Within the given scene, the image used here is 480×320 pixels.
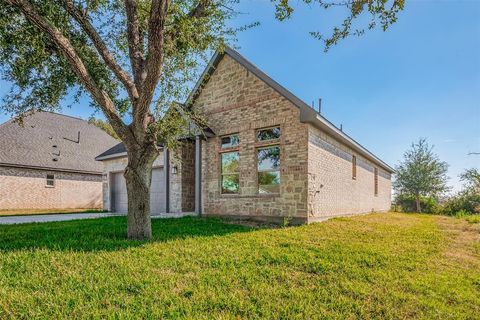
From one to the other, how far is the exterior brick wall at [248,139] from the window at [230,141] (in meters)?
0.20

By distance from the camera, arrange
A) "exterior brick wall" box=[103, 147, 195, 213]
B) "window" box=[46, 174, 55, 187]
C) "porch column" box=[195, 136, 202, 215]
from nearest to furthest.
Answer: "porch column" box=[195, 136, 202, 215] < "exterior brick wall" box=[103, 147, 195, 213] < "window" box=[46, 174, 55, 187]

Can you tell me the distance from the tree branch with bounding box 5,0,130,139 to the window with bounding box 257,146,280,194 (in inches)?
189

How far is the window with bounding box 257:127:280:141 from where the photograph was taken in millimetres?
9703

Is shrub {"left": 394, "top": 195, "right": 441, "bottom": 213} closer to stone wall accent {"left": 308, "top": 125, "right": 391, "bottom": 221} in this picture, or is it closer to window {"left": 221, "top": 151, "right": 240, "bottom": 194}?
stone wall accent {"left": 308, "top": 125, "right": 391, "bottom": 221}

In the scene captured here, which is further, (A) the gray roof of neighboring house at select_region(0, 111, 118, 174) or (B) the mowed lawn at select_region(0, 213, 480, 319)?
(A) the gray roof of neighboring house at select_region(0, 111, 118, 174)

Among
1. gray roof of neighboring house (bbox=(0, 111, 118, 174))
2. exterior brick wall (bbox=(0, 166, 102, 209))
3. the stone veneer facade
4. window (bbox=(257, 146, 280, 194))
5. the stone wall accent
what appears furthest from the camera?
gray roof of neighboring house (bbox=(0, 111, 118, 174))

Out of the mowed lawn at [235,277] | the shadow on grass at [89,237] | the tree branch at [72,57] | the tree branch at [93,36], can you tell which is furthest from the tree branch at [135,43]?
the mowed lawn at [235,277]

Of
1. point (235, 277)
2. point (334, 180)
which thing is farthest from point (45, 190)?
point (235, 277)

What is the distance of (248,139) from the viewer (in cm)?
1016

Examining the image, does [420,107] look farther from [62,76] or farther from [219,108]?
[62,76]

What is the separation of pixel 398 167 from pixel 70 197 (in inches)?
1117

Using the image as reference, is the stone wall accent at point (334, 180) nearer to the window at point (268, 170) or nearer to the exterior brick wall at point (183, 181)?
the window at point (268, 170)

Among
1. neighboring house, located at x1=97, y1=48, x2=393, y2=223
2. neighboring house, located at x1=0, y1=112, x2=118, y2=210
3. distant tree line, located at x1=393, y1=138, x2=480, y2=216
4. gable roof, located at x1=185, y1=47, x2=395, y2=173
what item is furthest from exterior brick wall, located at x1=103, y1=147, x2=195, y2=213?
distant tree line, located at x1=393, y1=138, x2=480, y2=216

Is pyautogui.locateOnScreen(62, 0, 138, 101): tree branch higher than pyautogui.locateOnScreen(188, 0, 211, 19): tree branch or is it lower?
lower
